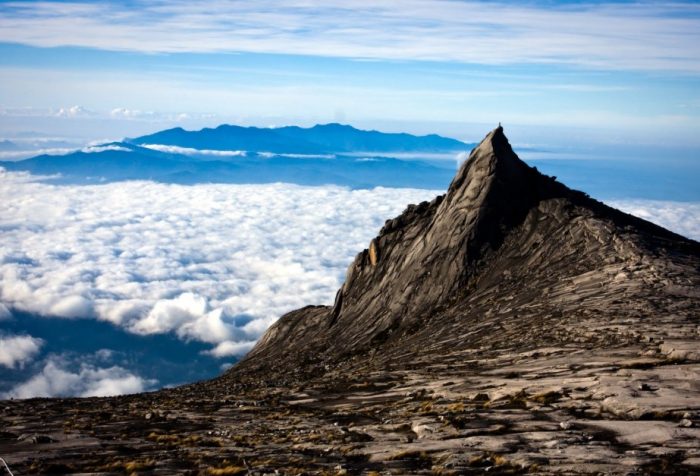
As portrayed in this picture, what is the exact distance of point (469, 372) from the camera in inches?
1329

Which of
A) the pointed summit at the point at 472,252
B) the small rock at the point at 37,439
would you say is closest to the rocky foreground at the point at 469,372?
the small rock at the point at 37,439

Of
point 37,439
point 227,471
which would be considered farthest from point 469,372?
point 37,439

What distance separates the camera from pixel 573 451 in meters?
19.1

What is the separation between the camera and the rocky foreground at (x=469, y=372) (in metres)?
20.5

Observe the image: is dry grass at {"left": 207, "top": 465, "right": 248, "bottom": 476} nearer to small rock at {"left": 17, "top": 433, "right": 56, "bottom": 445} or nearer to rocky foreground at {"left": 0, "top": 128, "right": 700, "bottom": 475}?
rocky foreground at {"left": 0, "top": 128, "right": 700, "bottom": 475}

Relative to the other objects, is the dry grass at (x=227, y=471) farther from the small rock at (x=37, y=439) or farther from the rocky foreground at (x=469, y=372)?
the small rock at (x=37, y=439)

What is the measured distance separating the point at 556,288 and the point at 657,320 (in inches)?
480

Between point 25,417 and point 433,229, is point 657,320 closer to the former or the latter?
point 433,229

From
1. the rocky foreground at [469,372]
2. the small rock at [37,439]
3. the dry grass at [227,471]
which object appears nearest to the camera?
the dry grass at [227,471]

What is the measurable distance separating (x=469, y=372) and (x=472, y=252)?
2671 cm

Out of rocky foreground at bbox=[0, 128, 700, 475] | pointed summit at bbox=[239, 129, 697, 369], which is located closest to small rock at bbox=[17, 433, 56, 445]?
rocky foreground at bbox=[0, 128, 700, 475]

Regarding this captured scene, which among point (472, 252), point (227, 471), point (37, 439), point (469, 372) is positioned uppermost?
point (472, 252)

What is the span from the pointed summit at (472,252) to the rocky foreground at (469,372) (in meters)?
0.21

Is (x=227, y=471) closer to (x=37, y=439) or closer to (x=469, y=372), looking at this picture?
(x=37, y=439)
